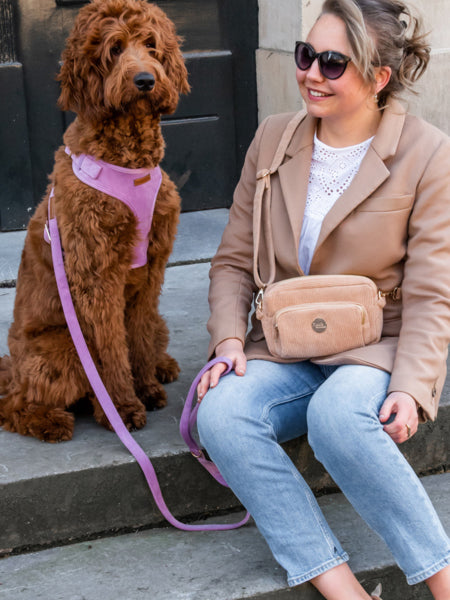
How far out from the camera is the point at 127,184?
98.9 inches

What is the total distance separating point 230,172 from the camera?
4.91 metres

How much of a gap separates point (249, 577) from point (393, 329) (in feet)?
2.61

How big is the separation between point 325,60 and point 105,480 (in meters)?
1.35

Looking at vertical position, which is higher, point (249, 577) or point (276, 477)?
point (276, 477)

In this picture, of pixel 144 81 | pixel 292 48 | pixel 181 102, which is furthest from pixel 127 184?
pixel 181 102

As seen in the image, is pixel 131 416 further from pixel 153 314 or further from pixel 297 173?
pixel 297 173

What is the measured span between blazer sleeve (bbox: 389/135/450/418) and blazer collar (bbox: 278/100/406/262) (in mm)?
126

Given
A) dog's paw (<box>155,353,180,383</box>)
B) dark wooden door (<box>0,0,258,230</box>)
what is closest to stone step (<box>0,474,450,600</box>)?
dog's paw (<box>155,353,180,383</box>)

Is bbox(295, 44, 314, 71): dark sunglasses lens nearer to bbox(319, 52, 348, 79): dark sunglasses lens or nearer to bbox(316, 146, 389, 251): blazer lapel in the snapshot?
bbox(319, 52, 348, 79): dark sunglasses lens

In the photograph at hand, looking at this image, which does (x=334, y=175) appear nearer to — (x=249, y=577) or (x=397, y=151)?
(x=397, y=151)

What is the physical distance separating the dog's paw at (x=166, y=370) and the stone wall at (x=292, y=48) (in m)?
1.88

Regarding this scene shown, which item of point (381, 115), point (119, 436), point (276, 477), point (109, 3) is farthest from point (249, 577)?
point (109, 3)

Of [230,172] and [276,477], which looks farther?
[230,172]

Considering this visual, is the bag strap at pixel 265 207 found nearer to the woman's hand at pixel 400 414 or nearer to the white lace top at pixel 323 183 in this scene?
the white lace top at pixel 323 183
